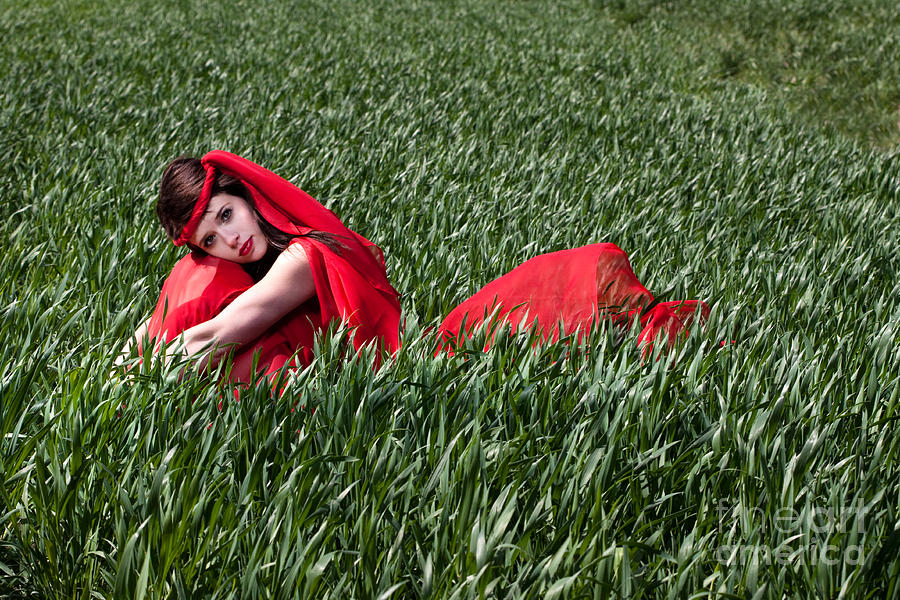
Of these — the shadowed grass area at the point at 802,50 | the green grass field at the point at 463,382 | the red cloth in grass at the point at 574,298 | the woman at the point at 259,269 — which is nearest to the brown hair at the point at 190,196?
the woman at the point at 259,269

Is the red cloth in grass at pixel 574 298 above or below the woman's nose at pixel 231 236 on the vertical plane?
below

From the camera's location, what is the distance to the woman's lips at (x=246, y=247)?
2195 mm

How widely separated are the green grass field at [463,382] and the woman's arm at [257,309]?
7.3 inches

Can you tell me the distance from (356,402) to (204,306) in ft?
2.05

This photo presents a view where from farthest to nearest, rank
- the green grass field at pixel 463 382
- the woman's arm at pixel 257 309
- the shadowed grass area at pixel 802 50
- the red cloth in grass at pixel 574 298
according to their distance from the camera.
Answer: the shadowed grass area at pixel 802 50
the red cloth in grass at pixel 574 298
the woman's arm at pixel 257 309
the green grass field at pixel 463 382

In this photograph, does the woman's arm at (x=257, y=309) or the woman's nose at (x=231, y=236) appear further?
the woman's nose at (x=231, y=236)

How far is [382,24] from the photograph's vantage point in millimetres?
10141

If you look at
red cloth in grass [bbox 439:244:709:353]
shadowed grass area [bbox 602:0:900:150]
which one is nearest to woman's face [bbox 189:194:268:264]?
red cloth in grass [bbox 439:244:709:353]

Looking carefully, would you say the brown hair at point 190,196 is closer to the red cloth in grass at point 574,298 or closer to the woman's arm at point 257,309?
the woman's arm at point 257,309

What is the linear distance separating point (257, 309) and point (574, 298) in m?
0.91

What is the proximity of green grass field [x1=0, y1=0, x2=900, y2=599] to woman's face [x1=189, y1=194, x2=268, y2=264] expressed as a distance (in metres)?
0.34

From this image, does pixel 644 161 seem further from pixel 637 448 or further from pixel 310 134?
pixel 637 448

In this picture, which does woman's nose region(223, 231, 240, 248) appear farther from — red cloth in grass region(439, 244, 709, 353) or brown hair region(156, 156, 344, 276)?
red cloth in grass region(439, 244, 709, 353)

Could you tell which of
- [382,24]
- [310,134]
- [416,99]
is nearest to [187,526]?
[310,134]
